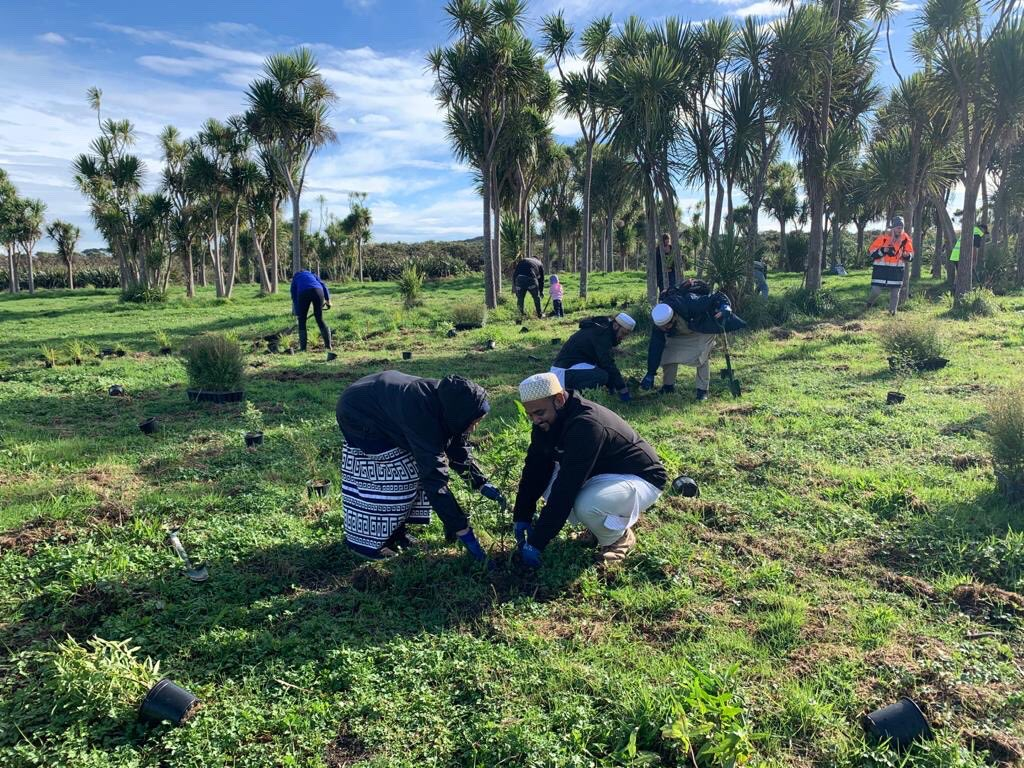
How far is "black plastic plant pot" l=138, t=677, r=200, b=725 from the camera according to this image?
8.82 ft

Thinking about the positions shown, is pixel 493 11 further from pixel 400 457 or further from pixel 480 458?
pixel 400 457

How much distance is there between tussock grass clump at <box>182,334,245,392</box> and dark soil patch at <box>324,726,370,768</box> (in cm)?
610

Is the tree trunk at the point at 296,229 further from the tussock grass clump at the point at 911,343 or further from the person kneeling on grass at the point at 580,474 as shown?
the person kneeling on grass at the point at 580,474

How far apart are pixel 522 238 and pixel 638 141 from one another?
32.7 ft

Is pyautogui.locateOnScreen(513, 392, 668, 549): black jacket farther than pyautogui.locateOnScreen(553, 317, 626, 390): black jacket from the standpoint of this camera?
No

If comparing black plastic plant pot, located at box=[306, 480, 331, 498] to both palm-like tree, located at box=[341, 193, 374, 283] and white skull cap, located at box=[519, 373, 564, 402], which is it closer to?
white skull cap, located at box=[519, 373, 564, 402]

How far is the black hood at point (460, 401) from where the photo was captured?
11.8 ft

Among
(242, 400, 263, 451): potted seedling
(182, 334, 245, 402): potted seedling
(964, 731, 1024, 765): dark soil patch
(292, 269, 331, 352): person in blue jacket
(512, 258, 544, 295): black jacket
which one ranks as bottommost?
(964, 731, 1024, 765): dark soil patch

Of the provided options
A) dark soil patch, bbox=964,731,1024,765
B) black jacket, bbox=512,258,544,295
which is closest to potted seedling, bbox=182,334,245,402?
dark soil patch, bbox=964,731,1024,765

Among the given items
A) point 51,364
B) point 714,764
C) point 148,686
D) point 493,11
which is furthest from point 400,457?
point 493,11

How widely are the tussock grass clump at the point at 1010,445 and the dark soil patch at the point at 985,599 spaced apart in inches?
54.3

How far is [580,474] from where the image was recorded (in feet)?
12.1

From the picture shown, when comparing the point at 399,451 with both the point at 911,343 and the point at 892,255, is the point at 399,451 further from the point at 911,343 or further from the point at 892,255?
the point at 892,255

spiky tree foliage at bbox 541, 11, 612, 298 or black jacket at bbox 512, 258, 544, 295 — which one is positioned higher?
spiky tree foliage at bbox 541, 11, 612, 298
